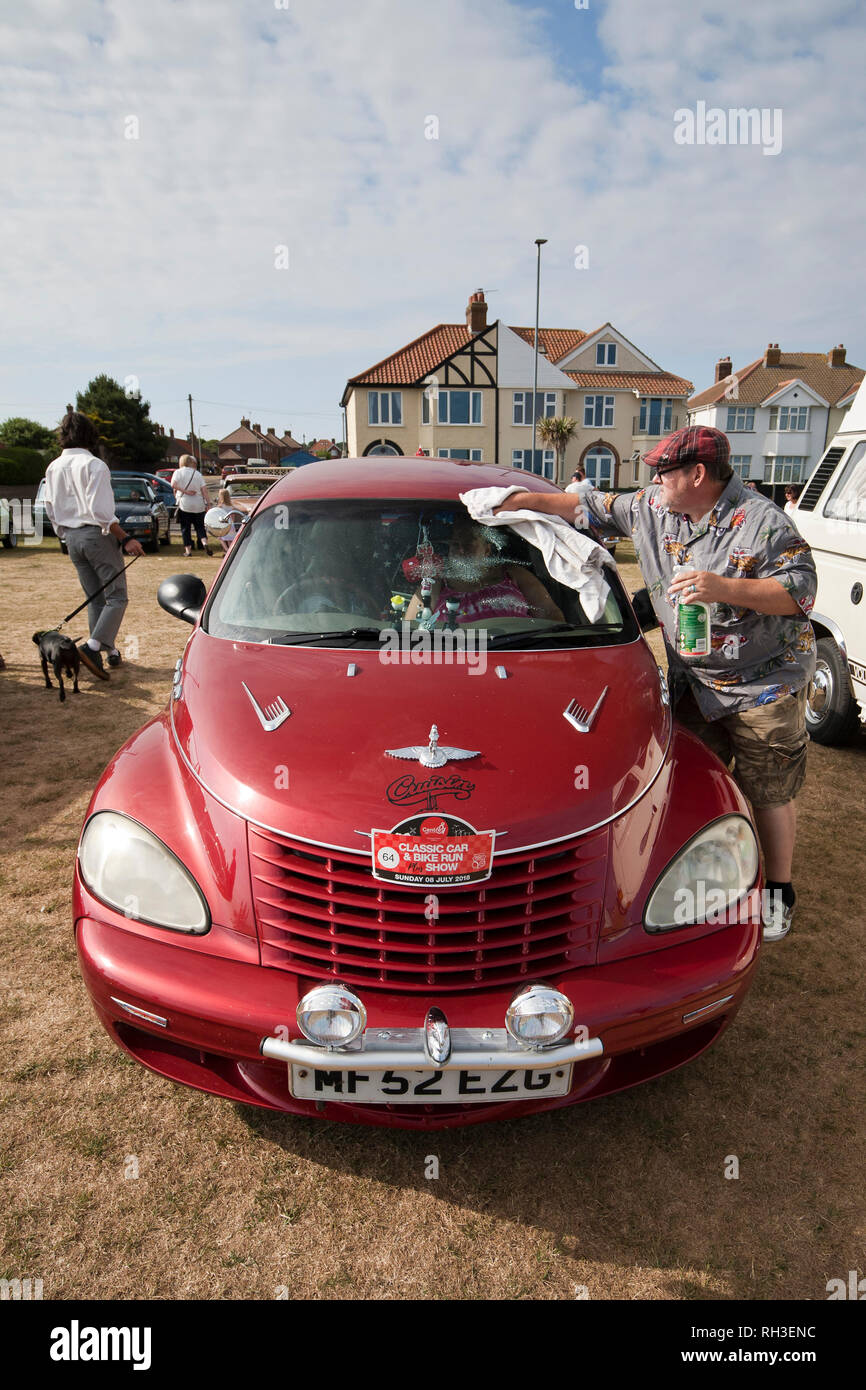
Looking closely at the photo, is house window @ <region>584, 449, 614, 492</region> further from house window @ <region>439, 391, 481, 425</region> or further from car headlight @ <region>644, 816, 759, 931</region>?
car headlight @ <region>644, 816, 759, 931</region>

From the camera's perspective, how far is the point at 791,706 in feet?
9.95

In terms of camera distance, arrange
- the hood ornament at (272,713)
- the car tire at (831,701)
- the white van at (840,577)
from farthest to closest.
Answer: the car tire at (831,701), the white van at (840,577), the hood ornament at (272,713)

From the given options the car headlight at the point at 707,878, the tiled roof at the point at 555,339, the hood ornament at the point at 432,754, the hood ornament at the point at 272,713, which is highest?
the tiled roof at the point at 555,339

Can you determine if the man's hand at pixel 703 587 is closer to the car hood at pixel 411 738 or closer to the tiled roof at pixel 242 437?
the car hood at pixel 411 738

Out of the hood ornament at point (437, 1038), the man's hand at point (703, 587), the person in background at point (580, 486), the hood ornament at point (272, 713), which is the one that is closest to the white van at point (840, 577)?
the person in background at point (580, 486)

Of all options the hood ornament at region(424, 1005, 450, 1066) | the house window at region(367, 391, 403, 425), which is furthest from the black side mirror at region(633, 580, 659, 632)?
the house window at region(367, 391, 403, 425)

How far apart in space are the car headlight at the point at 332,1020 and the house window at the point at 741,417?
57.8 meters

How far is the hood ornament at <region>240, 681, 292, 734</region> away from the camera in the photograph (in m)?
2.33

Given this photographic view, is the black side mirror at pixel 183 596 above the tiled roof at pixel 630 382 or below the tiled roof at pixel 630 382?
below

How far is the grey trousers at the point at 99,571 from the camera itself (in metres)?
6.51

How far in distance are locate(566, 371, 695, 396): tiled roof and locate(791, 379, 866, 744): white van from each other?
1653 inches

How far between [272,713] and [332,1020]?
35.7 inches

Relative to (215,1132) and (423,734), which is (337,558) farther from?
(215,1132)

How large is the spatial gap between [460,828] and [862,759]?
4.62 metres
